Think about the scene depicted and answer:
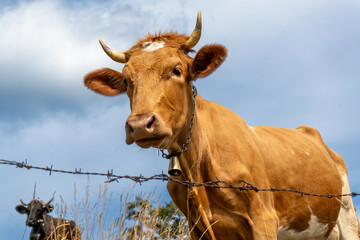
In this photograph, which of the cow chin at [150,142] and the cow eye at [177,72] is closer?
the cow chin at [150,142]

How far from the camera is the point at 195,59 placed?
4691 mm

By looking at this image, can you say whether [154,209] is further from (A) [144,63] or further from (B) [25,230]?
(A) [144,63]

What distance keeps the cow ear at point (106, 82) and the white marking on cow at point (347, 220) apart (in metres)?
4.14

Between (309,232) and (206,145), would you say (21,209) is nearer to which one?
(309,232)

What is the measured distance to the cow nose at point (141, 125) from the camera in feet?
11.9

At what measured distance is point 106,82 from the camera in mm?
5316

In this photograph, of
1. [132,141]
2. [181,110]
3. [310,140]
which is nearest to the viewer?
[132,141]

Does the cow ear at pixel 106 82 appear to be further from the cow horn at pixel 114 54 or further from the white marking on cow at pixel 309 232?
the white marking on cow at pixel 309 232

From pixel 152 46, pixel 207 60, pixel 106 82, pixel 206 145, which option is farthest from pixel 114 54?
pixel 206 145

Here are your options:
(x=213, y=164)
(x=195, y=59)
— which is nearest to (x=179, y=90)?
(x=195, y=59)

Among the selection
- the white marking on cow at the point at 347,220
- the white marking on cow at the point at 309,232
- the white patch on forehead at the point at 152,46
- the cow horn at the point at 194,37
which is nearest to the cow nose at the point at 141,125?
the white patch on forehead at the point at 152,46

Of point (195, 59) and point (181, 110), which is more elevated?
point (195, 59)

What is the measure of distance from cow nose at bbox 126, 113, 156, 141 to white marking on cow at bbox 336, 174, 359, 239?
14.6ft

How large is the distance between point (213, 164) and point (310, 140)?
301 centimetres
